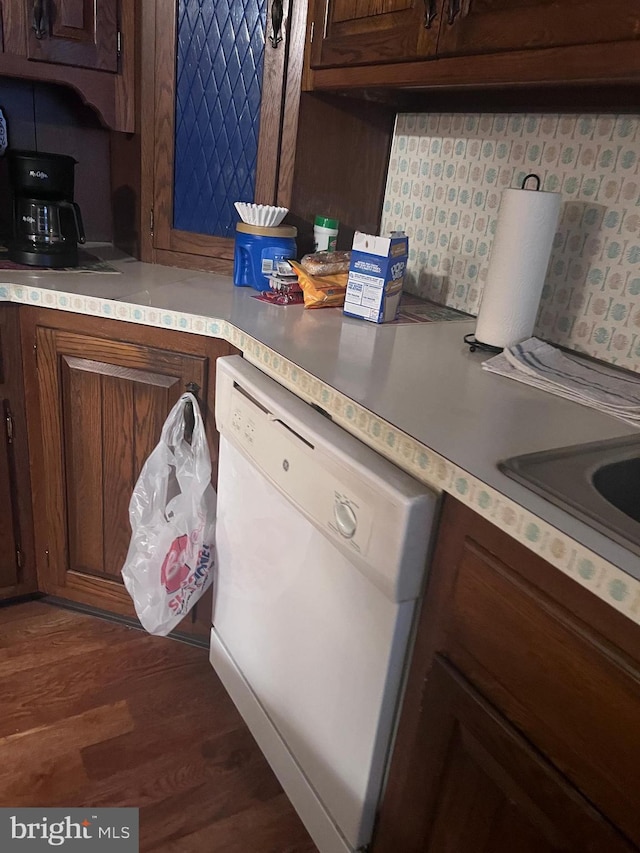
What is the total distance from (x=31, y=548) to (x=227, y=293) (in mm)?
814

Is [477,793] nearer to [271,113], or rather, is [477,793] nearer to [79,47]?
[271,113]

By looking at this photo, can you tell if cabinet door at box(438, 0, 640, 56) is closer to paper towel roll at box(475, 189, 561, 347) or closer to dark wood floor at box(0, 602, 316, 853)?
paper towel roll at box(475, 189, 561, 347)

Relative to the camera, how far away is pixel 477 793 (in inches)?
30.9

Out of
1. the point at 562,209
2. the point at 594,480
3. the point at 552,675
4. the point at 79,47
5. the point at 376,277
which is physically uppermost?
the point at 79,47

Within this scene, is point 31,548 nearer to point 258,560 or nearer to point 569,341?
point 258,560

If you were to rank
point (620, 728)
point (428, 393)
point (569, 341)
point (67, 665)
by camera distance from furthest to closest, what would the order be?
point (67, 665)
point (569, 341)
point (428, 393)
point (620, 728)

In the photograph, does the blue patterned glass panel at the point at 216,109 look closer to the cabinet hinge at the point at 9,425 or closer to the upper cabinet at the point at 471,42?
the upper cabinet at the point at 471,42

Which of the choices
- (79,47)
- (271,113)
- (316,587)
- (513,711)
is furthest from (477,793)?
(79,47)

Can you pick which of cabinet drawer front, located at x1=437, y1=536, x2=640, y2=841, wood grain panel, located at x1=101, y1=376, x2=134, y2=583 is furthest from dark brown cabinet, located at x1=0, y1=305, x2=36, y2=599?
cabinet drawer front, located at x1=437, y1=536, x2=640, y2=841

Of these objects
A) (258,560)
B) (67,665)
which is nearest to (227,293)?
(258,560)

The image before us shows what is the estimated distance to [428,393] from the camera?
0.97 m

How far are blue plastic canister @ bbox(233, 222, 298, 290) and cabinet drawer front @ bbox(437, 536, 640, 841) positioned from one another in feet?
3.03

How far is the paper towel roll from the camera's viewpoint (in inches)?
43.8

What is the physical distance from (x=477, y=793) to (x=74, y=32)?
1703 mm
